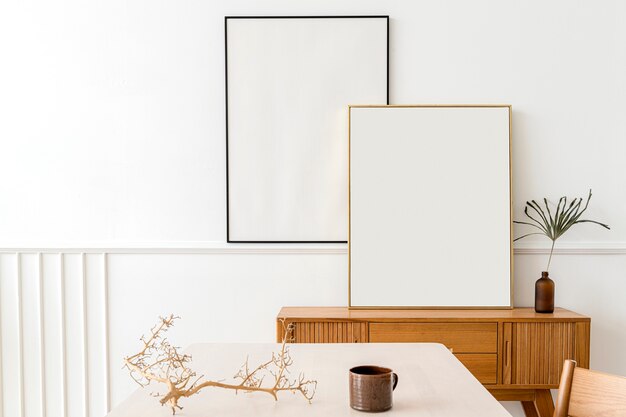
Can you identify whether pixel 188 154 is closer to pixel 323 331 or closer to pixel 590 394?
pixel 323 331

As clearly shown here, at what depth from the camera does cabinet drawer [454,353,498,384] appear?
281 centimetres

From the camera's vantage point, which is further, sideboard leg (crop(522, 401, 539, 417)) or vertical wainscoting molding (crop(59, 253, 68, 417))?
vertical wainscoting molding (crop(59, 253, 68, 417))

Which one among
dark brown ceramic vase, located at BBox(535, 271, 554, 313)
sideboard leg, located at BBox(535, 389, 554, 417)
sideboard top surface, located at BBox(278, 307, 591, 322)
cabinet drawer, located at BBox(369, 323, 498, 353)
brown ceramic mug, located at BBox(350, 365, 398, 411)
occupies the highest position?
brown ceramic mug, located at BBox(350, 365, 398, 411)

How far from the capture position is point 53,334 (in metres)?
3.20

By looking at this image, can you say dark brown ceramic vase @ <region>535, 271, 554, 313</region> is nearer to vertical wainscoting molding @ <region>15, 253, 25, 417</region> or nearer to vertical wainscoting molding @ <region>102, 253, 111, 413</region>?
vertical wainscoting molding @ <region>102, 253, 111, 413</region>

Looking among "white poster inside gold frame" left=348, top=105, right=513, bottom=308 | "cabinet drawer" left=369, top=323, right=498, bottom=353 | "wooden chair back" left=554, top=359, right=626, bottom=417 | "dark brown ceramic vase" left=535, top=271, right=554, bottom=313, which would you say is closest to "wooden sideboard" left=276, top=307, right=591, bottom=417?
"cabinet drawer" left=369, top=323, right=498, bottom=353

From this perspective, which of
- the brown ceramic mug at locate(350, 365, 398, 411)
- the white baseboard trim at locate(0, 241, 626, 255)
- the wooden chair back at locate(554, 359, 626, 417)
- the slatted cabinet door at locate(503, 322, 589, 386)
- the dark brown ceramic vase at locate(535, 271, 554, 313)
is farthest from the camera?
the white baseboard trim at locate(0, 241, 626, 255)

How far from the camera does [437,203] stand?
10.1ft

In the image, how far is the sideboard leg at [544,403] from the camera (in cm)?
287

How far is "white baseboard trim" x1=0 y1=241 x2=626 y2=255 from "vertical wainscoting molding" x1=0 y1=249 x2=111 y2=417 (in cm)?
4

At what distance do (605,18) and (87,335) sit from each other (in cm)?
310

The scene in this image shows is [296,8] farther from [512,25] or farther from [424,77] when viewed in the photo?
[512,25]

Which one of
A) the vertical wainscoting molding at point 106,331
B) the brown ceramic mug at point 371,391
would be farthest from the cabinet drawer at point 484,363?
the vertical wainscoting molding at point 106,331

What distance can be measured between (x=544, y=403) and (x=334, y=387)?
5.81 ft
